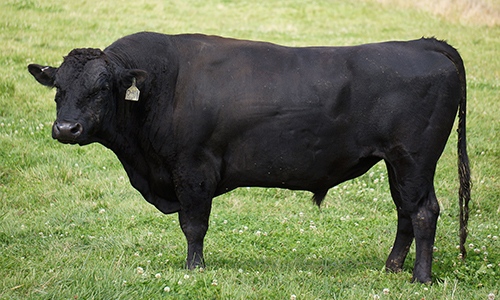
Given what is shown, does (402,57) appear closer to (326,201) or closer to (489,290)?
(489,290)

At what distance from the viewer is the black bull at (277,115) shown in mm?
4887

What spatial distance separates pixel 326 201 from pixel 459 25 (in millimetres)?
16253

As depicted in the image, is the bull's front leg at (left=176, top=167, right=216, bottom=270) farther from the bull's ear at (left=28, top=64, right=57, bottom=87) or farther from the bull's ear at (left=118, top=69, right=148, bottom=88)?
the bull's ear at (left=28, top=64, right=57, bottom=87)

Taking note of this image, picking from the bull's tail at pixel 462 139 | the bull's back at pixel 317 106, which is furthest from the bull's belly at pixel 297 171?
the bull's tail at pixel 462 139

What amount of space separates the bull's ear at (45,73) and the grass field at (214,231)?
1.74 metres

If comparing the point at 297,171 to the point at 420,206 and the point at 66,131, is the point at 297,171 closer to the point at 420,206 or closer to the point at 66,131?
the point at 420,206

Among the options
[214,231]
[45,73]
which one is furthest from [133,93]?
[214,231]

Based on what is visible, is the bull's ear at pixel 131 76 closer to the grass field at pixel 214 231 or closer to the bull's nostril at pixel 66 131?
the bull's nostril at pixel 66 131

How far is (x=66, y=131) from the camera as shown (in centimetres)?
440

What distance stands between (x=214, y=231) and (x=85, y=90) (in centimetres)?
270

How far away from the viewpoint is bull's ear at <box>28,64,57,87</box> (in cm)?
477

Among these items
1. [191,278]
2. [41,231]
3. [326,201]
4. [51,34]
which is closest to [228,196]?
[326,201]

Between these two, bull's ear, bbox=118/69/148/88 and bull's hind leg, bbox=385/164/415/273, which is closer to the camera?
bull's ear, bbox=118/69/148/88

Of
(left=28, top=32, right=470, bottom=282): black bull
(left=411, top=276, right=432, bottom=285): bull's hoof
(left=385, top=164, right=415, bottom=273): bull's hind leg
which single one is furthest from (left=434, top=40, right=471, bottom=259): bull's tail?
(left=411, top=276, right=432, bottom=285): bull's hoof
